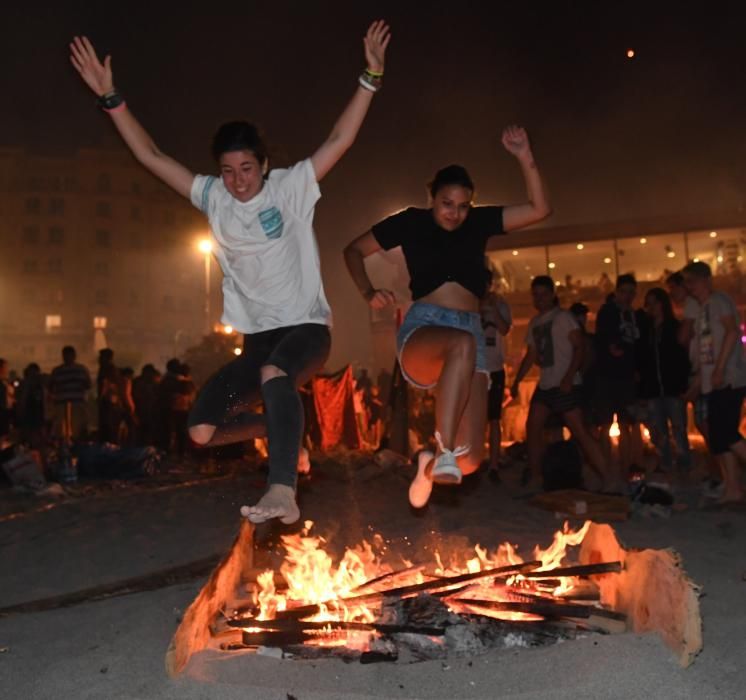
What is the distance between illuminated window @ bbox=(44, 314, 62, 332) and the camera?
5644 cm

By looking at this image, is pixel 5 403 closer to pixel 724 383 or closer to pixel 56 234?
pixel 724 383

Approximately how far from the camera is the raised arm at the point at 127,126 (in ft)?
13.6

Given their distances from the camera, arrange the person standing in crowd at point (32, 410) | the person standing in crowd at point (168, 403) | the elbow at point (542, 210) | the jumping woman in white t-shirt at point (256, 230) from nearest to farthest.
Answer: the jumping woman in white t-shirt at point (256, 230), the elbow at point (542, 210), the person standing in crowd at point (32, 410), the person standing in crowd at point (168, 403)

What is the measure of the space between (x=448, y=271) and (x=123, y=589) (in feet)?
8.91

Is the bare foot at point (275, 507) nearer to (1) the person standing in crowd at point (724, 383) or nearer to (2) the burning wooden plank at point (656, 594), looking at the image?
(2) the burning wooden plank at point (656, 594)

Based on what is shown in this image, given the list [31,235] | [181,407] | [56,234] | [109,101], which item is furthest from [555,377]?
[31,235]

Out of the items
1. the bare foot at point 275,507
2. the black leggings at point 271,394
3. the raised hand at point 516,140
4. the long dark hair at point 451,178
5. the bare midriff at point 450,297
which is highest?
the raised hand at point 516,140

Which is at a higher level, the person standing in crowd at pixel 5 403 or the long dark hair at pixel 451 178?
the long dark hair at pixel 451 178

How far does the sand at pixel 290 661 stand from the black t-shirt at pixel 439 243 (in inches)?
77.4

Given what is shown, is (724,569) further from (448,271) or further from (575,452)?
(575,452)

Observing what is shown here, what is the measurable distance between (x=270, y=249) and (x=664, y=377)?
5.34 meters

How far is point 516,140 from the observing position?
4.39 m

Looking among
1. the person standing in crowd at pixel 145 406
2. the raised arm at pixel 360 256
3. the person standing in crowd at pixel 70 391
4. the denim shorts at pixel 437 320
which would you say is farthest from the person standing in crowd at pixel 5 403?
the denim shorts at pixel 437 320

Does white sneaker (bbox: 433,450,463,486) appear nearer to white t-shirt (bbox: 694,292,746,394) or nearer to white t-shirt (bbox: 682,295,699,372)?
white t-shirt (bbox: 694,292,746,394)
